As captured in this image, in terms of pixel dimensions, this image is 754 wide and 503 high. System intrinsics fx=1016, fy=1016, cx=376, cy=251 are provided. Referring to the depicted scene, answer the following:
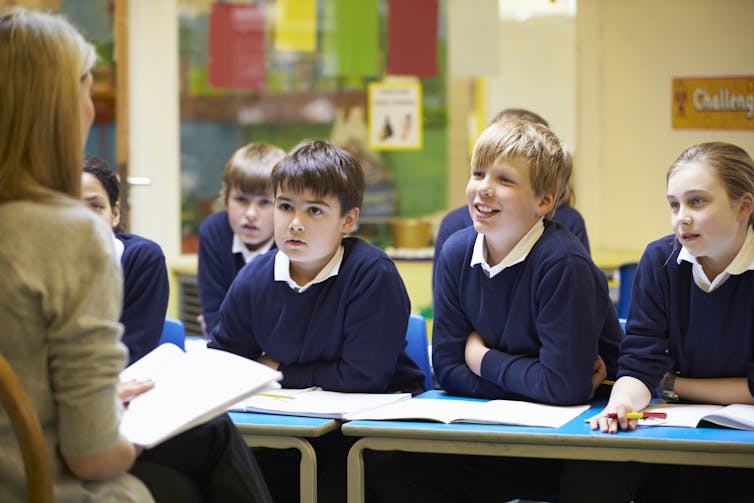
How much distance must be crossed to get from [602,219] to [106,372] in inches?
152

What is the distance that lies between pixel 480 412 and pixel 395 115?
3.02m

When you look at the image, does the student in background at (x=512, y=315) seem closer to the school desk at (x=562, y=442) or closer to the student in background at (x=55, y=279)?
the school desk at (x=562, y=442)

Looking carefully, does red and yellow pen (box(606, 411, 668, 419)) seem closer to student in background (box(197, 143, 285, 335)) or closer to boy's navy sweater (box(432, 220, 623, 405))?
boy's navy sweater (box(432, 220, 623, 405))

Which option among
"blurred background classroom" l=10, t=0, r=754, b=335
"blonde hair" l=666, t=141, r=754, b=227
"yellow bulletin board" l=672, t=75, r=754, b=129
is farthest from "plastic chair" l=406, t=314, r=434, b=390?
"yellow bulletin board" l=672, t=75, r=754, b=129

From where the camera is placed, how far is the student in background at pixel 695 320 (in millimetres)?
2203

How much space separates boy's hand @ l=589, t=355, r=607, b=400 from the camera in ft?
7.82

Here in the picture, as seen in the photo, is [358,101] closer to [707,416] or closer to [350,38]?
[350,38]

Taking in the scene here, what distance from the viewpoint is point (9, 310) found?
144cm

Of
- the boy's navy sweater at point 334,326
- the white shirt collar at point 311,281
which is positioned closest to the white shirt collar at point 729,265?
the boy's navy sweater at point 334,326

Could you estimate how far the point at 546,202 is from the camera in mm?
2523

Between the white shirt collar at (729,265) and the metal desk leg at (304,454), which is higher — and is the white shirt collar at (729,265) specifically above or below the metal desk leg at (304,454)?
above

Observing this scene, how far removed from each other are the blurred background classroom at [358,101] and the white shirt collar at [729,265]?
253cm

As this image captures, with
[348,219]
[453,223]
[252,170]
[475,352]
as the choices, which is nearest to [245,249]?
[252,170]

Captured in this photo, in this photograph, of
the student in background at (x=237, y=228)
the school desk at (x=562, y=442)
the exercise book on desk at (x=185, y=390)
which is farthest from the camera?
the student in background at (x=237, y=228)
